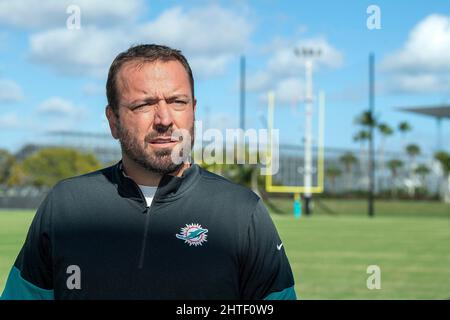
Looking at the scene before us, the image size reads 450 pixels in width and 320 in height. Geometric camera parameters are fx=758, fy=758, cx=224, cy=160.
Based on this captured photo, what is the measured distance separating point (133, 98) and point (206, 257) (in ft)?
1.54

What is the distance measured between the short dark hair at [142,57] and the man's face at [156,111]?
0.01 m

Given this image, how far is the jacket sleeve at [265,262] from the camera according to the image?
1.96 metres

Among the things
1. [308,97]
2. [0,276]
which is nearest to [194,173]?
[0,276]

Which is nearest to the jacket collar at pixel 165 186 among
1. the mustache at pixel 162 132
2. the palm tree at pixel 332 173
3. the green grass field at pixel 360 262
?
the mustache at pixel 162 132

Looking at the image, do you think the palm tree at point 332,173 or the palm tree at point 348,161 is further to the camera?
the palm tree at point 332,173

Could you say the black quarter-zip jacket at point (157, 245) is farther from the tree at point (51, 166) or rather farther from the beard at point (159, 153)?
the tree at point (51, 166)

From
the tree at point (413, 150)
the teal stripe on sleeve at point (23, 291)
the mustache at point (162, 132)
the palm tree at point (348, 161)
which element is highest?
the mustache at point (162, 132)

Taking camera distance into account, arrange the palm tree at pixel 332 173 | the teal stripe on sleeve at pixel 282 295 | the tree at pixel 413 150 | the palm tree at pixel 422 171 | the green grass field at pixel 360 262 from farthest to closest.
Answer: the tree at pixel 413 150 < the palm tree at pixel 422 171 < the palm tree at pixel 332 173 < the green grass field at pixel 360 262 < the teal stripe on sleeve at pixel 282 295

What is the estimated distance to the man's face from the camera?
2012 millimetres

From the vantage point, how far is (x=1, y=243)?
Result: 48.0 feet

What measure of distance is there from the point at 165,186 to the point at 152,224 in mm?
106

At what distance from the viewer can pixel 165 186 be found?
6.63 ft

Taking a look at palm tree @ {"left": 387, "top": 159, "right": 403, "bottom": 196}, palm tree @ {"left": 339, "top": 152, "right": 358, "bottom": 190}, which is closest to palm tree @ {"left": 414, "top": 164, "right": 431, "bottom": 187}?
palm tree @ {"left": 387, "top": 159, "right": 403, "bottom": 196}
